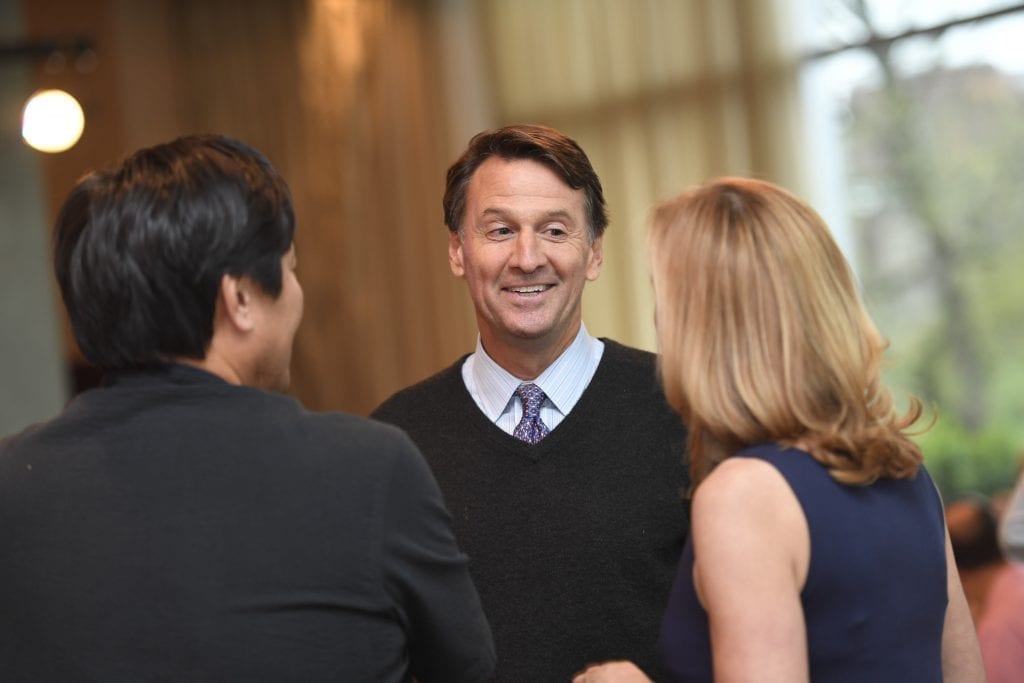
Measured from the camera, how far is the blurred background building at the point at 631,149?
523 centimetres

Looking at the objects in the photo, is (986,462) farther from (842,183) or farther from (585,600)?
(585,600)

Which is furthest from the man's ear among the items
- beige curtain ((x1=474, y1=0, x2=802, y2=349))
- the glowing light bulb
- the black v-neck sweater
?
the glowing light bulb

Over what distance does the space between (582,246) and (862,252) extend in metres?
3.52

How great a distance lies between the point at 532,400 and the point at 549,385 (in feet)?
0.13

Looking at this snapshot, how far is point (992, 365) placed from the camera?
522 centimetres

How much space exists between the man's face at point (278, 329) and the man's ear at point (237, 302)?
15mm

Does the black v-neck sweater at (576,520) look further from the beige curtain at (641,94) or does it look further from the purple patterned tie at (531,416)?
the beige curtain at (641,94)

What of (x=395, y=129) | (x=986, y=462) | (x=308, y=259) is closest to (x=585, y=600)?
(x=986, y=462)

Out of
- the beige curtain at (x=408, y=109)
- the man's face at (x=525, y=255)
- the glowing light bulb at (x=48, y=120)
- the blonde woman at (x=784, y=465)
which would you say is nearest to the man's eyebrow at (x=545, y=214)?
the man's face at (x=525, y=255)

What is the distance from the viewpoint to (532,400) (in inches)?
87.3

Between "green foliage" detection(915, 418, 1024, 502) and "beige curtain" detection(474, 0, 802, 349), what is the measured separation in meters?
1.24

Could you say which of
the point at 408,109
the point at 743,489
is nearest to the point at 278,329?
the point at 743,489

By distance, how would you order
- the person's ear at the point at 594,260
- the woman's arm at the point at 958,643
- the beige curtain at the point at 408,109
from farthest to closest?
the beige curtain at the point at 408,109, the person's ear at the point at 594,260, the woman's arm at the point at 958,643

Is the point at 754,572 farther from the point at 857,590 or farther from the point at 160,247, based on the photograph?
the point at 160,247
